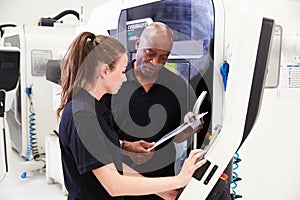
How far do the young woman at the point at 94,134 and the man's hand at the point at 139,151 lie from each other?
262 mm

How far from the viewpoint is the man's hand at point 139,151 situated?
181cm

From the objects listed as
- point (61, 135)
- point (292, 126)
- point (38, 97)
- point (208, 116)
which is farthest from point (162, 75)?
point (38, 97)

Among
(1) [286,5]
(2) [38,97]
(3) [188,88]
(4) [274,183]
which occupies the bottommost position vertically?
(4) [274,183]

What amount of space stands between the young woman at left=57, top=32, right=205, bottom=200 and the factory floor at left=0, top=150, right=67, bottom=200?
221 cm

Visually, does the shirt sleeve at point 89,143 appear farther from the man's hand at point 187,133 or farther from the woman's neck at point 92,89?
the man's hand at point 187,133

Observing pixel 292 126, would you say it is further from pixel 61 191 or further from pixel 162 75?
pixel 61 191

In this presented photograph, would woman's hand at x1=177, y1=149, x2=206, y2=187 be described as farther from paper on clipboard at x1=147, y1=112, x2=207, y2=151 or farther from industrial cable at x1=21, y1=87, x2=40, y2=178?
industrial cable at x1=21, y1=87, x2=40, y2=178

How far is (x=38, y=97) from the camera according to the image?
13.5 feet

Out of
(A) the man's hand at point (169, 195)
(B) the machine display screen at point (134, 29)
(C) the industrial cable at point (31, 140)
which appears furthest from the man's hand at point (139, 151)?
(C) the industrial cable at point (31, 140)

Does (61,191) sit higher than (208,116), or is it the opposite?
(208,116)

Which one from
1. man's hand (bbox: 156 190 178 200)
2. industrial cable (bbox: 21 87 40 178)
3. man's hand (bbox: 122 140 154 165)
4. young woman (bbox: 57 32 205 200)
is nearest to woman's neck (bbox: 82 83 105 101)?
young woman (bbox: 57 32 205 200)

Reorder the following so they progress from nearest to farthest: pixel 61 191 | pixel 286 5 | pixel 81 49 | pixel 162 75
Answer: pixel 81 49, pixel 162 75, pixel 286 5, pixel 61 191

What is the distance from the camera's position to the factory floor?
359 cm

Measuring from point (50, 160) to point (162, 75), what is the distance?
2385 millimetres
